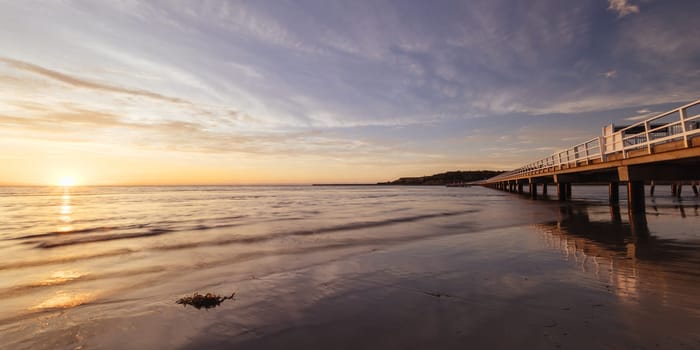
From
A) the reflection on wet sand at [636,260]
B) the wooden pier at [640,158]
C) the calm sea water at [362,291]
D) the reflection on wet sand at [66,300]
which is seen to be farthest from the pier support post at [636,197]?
the reflection on wet sand at [66,300]

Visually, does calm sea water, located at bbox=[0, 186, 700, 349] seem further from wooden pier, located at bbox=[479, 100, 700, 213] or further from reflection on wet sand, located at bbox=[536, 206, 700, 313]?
wooden pier, located at bbox=[479, 100, 700, 213]

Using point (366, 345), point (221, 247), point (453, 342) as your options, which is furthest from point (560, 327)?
point (221, 247)

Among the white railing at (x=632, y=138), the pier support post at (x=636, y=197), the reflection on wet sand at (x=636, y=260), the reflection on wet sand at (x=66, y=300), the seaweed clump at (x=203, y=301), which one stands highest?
the white railing at (x=632, y=138)

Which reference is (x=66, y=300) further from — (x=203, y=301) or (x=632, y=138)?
(x=632, y=138)

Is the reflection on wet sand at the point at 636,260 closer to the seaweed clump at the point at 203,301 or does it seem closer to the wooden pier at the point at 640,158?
the wooden pier at the point at 640,158

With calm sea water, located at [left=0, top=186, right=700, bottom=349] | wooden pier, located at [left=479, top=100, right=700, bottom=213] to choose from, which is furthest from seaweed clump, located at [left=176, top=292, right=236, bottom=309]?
wooden pier, located at [left=479, top=100, right=700, bottom=213]

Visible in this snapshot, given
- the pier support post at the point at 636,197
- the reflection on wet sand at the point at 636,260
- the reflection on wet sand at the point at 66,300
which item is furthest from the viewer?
the pier support post at the point at 636,197

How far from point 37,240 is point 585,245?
15750 millimetres

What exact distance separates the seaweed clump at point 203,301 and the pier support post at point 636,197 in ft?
54.6

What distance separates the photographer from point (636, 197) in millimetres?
14148

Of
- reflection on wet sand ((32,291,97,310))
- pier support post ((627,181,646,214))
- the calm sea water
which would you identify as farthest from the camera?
pier support post ((627,181,646,214))

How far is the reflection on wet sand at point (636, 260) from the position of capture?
14.4ft

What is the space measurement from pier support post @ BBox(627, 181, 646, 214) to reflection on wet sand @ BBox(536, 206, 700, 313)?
4.36 meters

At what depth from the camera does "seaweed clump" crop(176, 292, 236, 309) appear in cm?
441
